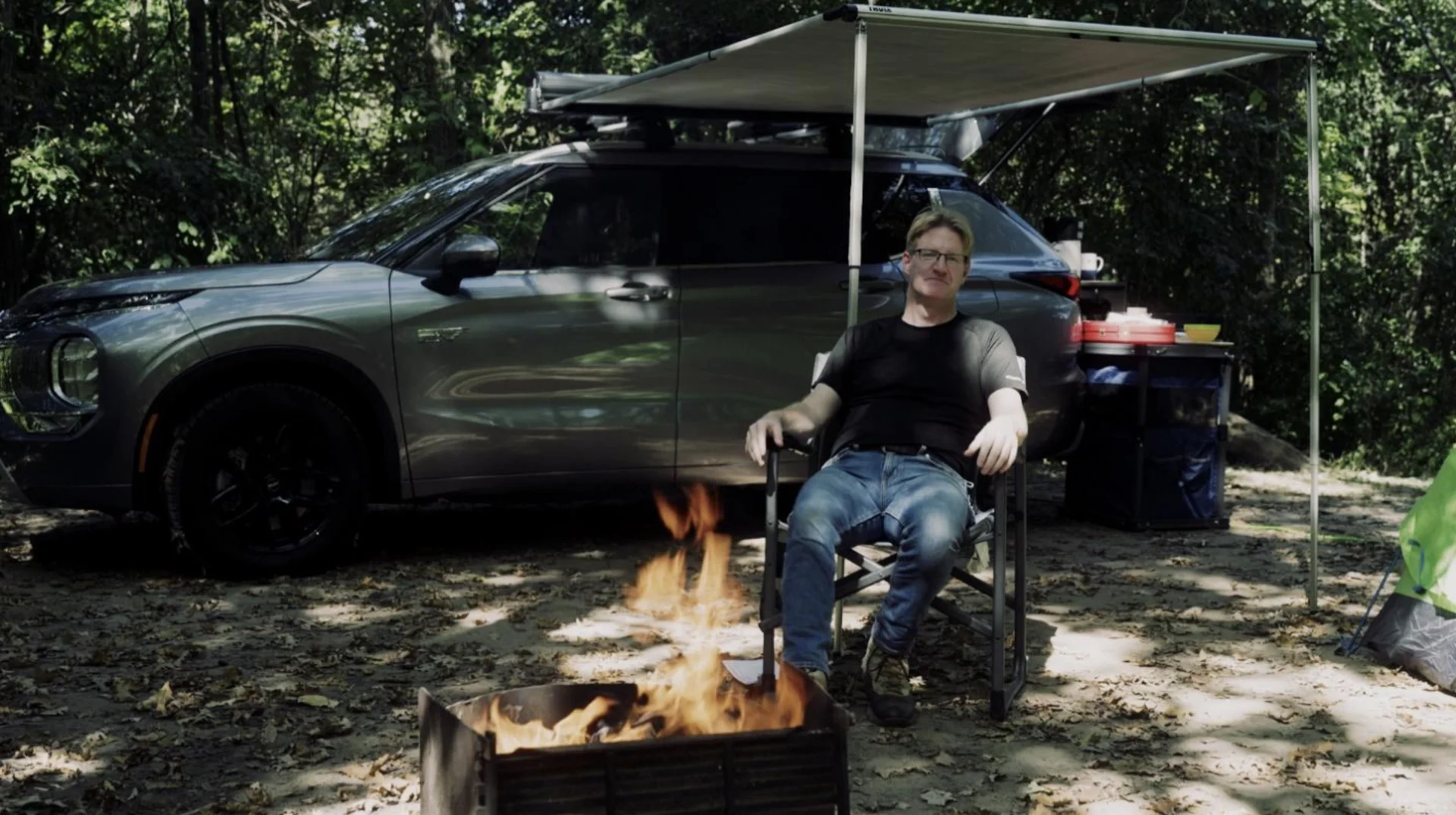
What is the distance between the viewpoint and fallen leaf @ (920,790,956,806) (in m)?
3.78

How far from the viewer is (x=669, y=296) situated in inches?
269

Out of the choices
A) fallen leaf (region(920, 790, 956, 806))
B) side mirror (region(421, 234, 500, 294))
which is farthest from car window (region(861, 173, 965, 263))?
fallen leaf (region(920, 790, 956, 806))

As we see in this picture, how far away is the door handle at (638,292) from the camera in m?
6.74

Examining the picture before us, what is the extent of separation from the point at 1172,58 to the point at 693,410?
249 cm

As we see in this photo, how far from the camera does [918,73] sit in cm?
Result: 604

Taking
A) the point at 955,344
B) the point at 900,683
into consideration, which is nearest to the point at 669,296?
the point at 955,344

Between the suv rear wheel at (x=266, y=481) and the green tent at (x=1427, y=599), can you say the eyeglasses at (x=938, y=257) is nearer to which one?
the green tent at (x=1427, y=599)

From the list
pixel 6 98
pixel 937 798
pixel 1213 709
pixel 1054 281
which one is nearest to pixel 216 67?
pixel 6 98

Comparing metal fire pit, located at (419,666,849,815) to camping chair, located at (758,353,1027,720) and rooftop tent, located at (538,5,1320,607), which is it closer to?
camping chair, located at (758,353,1027,720)

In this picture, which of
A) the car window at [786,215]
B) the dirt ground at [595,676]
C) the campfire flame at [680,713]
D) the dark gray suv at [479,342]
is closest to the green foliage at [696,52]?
the car window at [786,215]

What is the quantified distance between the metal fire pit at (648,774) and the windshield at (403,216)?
13.3ft

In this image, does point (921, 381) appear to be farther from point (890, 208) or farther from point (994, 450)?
point (890, 208)

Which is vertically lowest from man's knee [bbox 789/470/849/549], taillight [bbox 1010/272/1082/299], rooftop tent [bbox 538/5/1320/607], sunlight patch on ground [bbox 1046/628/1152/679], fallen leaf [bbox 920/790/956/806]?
sunlight patch on ground [bbox 1046/628/1152/679]

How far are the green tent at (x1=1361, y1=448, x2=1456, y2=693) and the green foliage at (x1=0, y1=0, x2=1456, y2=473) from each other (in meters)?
3.87
